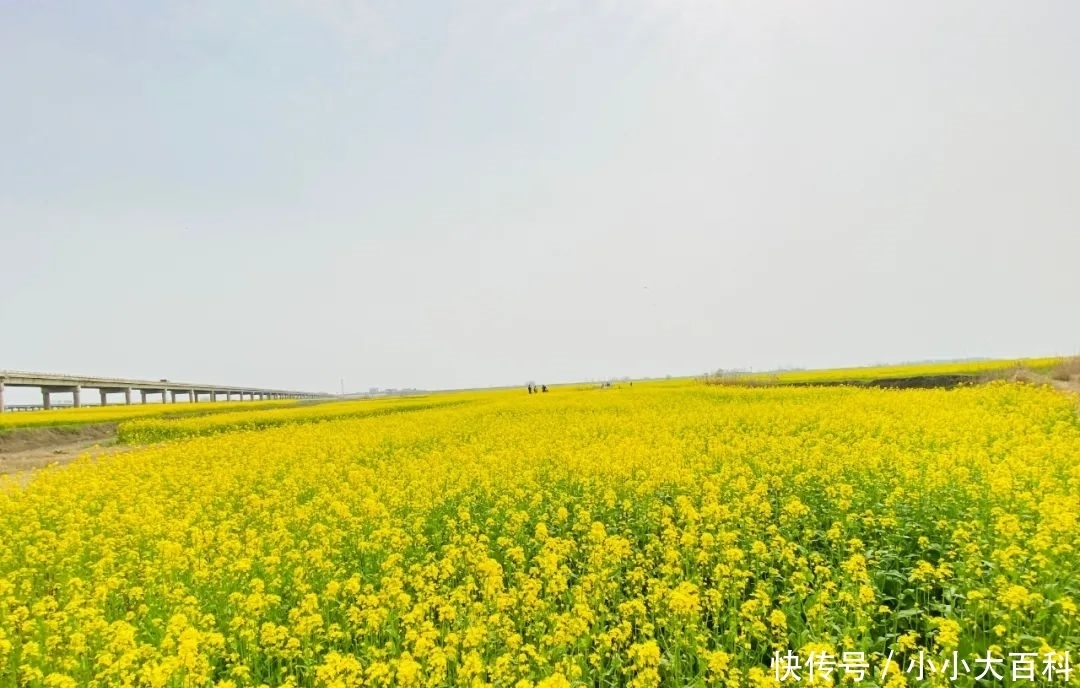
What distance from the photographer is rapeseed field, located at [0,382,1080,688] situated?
15.9 ft

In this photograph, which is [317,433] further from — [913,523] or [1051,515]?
[1051,515]

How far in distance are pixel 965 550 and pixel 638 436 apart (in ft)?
29.2

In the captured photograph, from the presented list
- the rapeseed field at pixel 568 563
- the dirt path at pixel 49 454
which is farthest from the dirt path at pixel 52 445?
the rapeseed field at pixel 568 563

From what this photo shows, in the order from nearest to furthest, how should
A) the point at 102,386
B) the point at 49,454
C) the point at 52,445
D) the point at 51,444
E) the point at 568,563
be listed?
the point at 568,563 → the point at 49,454 → the point at 52,445 → the point at 51,444 → the point at 102,386

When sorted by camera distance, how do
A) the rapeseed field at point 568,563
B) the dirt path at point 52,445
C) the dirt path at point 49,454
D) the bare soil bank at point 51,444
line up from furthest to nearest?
the bare soil bank at point 51,444, the dirt path at point 52,445, the dirt path at point 49,454, the rapeseed field at point 568,563

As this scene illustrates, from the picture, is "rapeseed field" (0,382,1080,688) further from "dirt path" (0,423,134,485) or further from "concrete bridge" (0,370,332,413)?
"concrete bridge" (0,370,332,413)

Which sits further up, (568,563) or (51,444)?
(51,444)

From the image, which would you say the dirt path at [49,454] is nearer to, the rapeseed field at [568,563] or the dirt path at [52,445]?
the dirt path at [52,445]

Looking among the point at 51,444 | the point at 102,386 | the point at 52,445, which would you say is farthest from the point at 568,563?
the point at 102,386

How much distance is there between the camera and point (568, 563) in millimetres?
7617

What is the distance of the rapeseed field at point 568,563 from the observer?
4.83 metres

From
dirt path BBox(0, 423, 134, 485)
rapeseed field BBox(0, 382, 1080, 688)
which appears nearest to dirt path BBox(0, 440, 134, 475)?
dirt path BBox(0, 423, 134, 485)

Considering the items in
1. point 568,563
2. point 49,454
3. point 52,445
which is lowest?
point 568,563

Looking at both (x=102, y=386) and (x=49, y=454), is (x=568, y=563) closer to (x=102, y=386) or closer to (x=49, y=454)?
(x=49, y=454)
